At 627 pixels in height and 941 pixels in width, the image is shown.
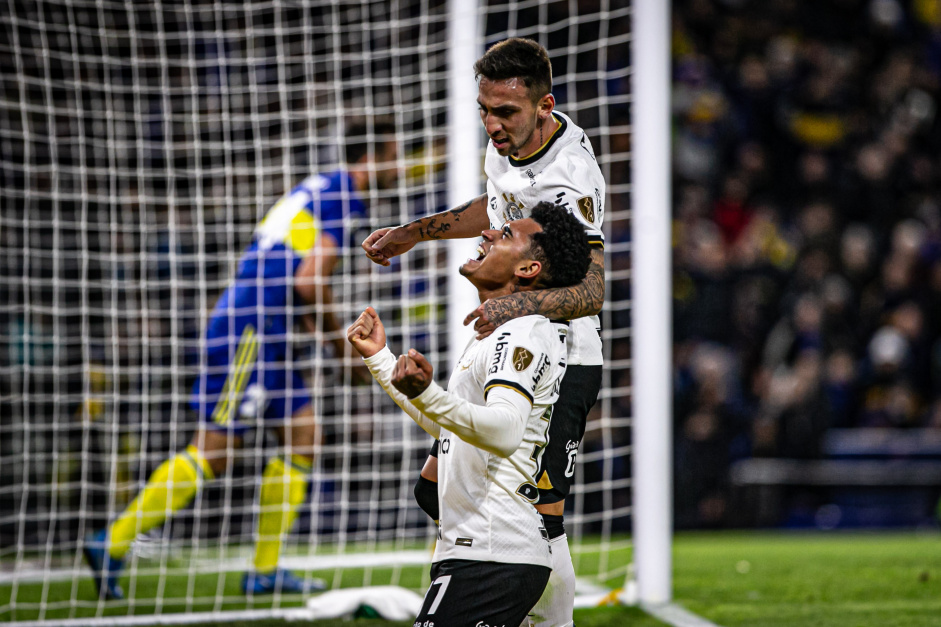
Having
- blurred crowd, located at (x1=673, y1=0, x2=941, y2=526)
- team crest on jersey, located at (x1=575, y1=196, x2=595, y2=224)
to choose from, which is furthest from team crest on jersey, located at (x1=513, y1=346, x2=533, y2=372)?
blurred crowd, located at (x1=673, y1=0, x2=941, y2=526)

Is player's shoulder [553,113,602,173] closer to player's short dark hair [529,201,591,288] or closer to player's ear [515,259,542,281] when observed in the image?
player's short dark hair [529,201,591,288]

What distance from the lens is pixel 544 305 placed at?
8.03 ft

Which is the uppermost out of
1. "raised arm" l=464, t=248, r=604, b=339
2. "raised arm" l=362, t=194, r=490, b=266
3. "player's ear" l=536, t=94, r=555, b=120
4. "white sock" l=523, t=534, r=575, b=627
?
"player's ear" l=536, t=94, r=555, b=120

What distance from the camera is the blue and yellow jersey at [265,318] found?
4930 millimetres

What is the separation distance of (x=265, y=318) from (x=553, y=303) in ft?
9.63

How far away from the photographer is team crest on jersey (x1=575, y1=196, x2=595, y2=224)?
281 cm

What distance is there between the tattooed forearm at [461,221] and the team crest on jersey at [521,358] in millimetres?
910

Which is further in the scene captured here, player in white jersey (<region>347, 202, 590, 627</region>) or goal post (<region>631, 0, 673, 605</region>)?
goal post (<region>631, 0, 673, 605</region>)

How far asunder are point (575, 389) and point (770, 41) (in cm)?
974

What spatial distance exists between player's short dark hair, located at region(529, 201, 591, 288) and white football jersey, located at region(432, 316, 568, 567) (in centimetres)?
13

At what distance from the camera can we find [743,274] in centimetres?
932

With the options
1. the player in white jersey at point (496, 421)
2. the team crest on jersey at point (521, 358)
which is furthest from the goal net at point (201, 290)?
the team crest on jersey at point (521, 358)

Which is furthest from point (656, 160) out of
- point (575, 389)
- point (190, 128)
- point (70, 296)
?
point (70, 296)

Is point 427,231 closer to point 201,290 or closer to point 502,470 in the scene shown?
point 502,470
